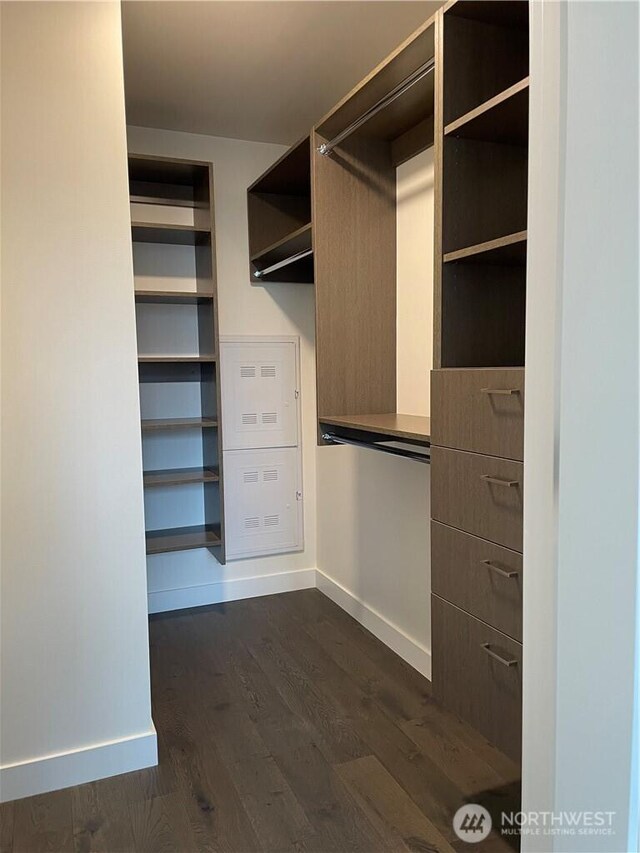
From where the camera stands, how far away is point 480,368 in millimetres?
1622

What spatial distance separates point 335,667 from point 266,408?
4.86 feet

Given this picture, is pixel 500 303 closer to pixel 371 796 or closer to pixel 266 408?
pixel 371 796

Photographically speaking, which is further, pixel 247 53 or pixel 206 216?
pixel 206 216

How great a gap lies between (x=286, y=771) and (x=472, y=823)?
607mm

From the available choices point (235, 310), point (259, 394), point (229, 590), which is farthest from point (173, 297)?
point (229, 590)

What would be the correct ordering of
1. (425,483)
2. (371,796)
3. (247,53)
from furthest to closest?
(425,483)
(247,53)
(371,796)

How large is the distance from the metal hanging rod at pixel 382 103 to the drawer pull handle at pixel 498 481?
3.94ft

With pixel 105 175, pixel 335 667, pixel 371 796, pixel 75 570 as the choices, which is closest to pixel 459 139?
pixel 105 175

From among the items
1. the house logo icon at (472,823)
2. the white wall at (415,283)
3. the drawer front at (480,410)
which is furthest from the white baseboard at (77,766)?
the white wall at (415,283)

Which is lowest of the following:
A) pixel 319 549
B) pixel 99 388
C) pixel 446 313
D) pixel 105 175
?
pixel 319 549

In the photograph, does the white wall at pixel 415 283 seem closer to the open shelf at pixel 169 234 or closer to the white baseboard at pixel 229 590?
the open shelf at pixel 169 234

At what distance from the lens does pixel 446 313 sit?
1.82 m

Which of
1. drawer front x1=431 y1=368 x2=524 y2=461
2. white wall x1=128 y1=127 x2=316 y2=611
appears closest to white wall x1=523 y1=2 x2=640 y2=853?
drawer front x1=431 y1=368 x2=524 y2=461

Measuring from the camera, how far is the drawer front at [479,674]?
1.47 m
